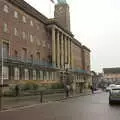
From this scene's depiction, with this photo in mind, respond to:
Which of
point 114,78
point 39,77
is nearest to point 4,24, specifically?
point 39,77

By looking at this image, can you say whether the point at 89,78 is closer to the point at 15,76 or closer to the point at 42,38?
the point at 42,38

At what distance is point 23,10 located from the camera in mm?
68500

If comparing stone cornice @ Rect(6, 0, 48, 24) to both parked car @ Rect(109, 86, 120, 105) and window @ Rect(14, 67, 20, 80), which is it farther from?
parked car @ Rect(109, 86, 120, 105)

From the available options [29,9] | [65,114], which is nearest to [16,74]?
[29,9]

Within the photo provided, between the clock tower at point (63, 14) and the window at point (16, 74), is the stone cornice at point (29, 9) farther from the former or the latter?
the clock tower at point (63, 14)

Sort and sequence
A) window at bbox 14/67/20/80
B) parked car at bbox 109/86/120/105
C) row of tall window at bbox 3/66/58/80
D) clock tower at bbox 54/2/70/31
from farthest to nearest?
1. clock tower at bbox 54/2/70/31
2. window at bbox 14/67/20/80
3. row of tall window at bbox 3/66/58/80
4. parked car at bbox 109/86/120/105

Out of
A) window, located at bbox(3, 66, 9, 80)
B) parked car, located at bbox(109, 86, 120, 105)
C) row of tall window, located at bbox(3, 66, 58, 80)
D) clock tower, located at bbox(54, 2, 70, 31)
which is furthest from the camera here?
clock tower, located at bbox(54, 2, 70, 31)

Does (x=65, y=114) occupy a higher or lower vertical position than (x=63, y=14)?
lower

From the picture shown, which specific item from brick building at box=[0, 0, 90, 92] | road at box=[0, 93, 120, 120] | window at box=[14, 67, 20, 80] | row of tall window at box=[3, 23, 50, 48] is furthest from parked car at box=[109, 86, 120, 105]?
row of tall window at box=[3, 23, 50, 48]

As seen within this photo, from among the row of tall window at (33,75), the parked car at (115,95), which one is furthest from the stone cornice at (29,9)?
the parked car at (115,95)

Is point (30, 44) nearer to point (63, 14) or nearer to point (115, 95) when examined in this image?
point (63, 14)

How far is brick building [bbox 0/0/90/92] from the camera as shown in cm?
5850

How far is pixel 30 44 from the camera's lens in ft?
236

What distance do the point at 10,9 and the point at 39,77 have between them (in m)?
16.2
